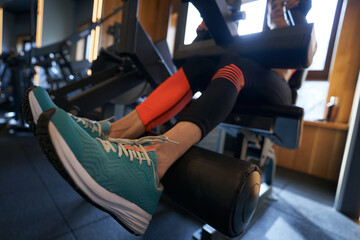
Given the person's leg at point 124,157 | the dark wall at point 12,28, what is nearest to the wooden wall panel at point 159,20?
the dark wall at point 12,28

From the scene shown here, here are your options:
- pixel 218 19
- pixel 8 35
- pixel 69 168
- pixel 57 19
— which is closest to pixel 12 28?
pixel 8 35

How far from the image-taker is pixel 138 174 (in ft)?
1.20

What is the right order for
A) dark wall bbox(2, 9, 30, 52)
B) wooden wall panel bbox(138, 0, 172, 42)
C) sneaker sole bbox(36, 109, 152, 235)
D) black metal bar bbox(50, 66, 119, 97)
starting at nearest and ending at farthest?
sneaker sole bbox(36, 109, 152, 235) < black metal bar bbox(50, 66, 119, 97) < wooden wall panel bbox(138, 0, 172, 42) < dark wall bbox(2, 9, 30, 52)

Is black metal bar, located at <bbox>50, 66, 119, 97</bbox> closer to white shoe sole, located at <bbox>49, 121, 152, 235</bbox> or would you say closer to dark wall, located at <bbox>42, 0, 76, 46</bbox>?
white shoe sole, located at <bbox>49, 121, 152, 235</bbox>

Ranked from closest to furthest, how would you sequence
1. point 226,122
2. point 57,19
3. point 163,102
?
point 163,102, point 226,122, point 57,19

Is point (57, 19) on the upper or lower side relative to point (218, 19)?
upper

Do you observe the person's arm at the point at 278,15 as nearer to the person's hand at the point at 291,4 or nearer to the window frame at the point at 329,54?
the person's hand at the point at 291,4

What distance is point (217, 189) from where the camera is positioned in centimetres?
35

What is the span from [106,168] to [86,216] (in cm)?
54

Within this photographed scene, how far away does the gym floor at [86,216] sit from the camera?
0.63 metres

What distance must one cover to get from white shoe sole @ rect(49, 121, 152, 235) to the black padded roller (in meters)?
0.09

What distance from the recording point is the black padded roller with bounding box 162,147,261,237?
34cm

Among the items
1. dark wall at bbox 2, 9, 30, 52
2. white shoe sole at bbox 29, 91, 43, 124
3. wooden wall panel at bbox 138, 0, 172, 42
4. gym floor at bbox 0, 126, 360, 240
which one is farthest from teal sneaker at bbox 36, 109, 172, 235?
dark wall at bbox 2, 9, 30, 52

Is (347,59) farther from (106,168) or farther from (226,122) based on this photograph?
(106,168)
